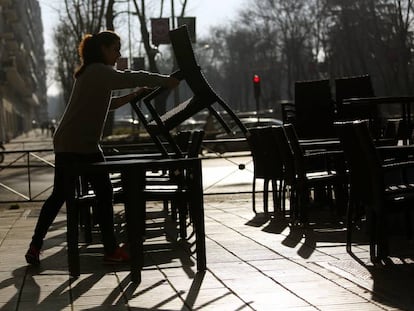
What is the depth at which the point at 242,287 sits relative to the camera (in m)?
5.57

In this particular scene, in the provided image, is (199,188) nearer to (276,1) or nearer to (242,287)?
(242,287)

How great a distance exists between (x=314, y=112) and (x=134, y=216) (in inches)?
269

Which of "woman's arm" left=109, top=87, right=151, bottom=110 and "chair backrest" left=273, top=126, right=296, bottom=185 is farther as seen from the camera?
"chair backrest" left=273, top=126, right=296, bottom=185

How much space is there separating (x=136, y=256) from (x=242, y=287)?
76cm

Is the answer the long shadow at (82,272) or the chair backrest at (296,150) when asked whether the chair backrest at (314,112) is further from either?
the long shadow at (82,272)

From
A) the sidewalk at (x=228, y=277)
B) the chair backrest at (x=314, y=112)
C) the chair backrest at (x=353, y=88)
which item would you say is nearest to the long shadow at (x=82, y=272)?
the sidewalk at (x=228, y=277)

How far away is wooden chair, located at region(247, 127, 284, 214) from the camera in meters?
10.1

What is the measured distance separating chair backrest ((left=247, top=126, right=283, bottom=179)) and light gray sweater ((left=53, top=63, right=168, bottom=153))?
3.39 m

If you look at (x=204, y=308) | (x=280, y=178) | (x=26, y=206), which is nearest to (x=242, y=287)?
(x=204, y=308)

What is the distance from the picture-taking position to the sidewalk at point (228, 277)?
5.14 m

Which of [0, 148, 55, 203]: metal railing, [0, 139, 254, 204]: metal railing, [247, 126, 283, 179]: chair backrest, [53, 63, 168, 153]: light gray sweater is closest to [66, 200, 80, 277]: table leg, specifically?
[53, 63, 168, 153]: light gray sweater

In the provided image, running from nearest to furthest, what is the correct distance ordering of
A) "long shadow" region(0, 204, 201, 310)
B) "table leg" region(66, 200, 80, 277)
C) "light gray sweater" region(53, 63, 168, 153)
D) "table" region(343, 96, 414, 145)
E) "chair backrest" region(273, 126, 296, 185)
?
"long shadow" region(0, 204, 201, 310)
"table leg" region(66, 200, 80, 277)
"light gray sweater" region(53, 63, 168, 153)
"table" region(343, 96, 414, 145)
"chair backrest" region(273, 126, 296, 185)

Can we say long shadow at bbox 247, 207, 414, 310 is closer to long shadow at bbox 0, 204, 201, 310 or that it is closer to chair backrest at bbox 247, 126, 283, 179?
chair backrest at bbox 247, 126, 283, 179

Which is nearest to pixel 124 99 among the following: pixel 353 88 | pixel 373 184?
pixel 373 184
